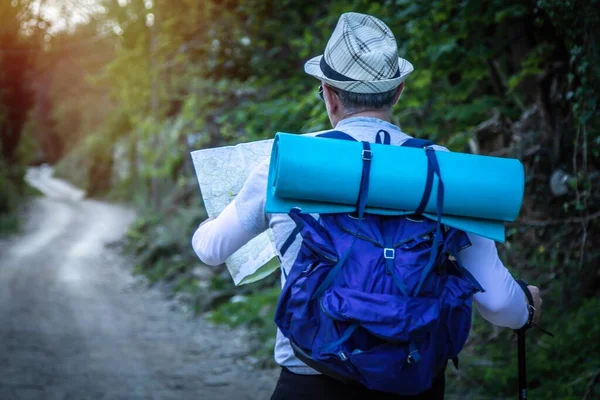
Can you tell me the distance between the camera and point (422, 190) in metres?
2.00

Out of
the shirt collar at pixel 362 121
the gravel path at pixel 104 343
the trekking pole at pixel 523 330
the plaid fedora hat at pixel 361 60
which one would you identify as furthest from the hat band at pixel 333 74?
the gravel path at pixel 104 343

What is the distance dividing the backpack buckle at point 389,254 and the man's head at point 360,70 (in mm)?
453

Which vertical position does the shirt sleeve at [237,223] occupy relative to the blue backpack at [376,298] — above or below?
above

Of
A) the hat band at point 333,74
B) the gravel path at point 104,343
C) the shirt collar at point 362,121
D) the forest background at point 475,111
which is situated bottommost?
the gravel path at point 104,343

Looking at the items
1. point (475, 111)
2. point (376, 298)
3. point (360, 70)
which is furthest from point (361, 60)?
point (475, 111)

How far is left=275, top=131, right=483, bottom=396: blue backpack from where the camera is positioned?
1910mm

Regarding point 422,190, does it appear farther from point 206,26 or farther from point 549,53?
point 206,26

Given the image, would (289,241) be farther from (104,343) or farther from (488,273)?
(104,343)

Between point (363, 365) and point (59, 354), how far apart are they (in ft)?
21.5

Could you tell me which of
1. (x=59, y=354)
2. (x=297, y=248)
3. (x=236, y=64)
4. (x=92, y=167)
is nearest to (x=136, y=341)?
(x=59, y=354)

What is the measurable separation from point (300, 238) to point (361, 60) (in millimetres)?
533

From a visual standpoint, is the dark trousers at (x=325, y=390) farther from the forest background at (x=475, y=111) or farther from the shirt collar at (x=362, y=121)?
the forest background at (x=475, y=111)

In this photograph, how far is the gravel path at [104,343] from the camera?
6.66 metres

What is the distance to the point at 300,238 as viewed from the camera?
210cm
